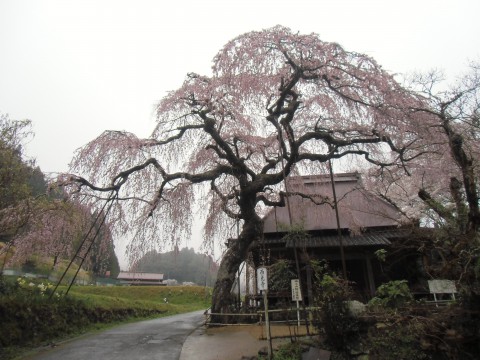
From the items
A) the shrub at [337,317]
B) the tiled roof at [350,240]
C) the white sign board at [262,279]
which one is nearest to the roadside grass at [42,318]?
the white sign board at [262,279]

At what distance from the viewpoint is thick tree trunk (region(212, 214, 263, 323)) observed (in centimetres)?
1144

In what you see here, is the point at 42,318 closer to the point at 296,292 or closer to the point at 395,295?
the point at 296,292

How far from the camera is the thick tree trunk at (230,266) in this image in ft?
37.5

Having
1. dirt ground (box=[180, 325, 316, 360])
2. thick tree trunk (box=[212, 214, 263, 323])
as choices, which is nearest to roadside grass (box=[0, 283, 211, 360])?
dirt ground (box=[180, 325, 316, 360])

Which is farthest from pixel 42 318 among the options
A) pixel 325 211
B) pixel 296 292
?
pixel 325 211

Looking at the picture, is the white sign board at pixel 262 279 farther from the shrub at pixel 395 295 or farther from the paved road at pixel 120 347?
the paved road at pixel 120 347

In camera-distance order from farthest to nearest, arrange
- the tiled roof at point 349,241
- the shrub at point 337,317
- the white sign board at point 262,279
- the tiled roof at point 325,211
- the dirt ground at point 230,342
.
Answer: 1. the tiled roof at point 325,211
2. the tiled roof at point 349,241
3. the dirt ground at point 230,342
4. the white sign board at point 262,279
5. the shrub at point 337,317

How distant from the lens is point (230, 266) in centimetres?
1207

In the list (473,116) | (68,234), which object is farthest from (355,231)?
(68,234)

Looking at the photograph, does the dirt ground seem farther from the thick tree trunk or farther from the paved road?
the thick tree trunk

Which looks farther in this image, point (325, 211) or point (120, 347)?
point (325, 211)

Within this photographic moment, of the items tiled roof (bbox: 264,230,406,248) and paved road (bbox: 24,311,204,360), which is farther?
tiled roof (bbox: 264,230,406,248)

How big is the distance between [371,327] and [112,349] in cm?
624

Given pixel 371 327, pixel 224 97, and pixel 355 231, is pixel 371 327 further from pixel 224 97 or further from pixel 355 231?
pixel 224 97
